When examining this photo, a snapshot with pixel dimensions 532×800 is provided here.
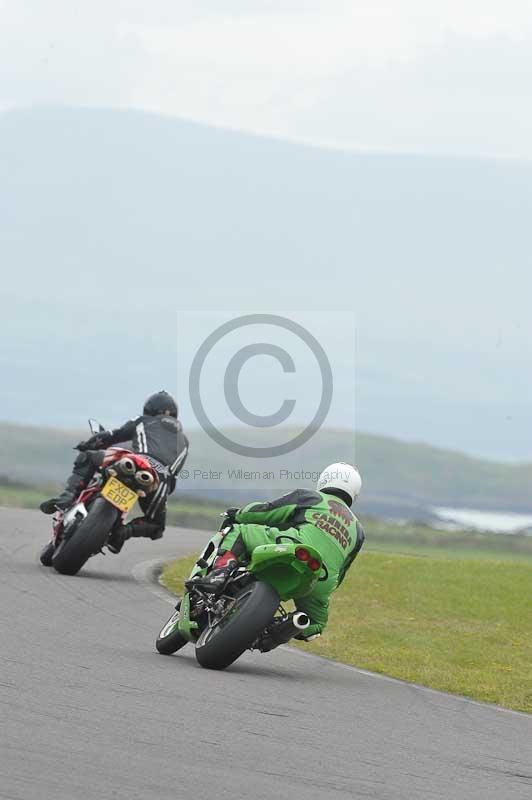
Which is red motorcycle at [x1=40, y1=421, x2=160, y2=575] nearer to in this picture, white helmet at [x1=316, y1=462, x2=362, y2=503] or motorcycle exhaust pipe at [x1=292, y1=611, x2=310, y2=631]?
white helmet at [x1=316, y1=462, x2=362, y2=503]

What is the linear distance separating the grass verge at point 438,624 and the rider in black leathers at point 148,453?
765 mm

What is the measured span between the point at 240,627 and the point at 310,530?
3.02 ft

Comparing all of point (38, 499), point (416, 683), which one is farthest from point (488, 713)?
point (38, 499)

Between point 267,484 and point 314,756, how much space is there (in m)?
154

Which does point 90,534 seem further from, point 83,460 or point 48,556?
point 48,556

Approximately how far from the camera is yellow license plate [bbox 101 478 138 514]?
15438 millimetres

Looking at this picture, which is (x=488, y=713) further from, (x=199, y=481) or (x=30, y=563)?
(x=199, y=481)

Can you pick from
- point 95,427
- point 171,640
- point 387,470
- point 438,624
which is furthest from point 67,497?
point 387,470

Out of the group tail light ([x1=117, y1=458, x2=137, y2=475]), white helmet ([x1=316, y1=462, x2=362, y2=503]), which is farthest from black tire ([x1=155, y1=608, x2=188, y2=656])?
tail light ([x1=117, y1=458, x2=137, y2=475])

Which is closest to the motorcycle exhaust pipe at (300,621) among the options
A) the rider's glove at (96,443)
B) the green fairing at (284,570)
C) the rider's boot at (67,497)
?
the green fairing at (284,570)

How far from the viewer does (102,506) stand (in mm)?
15359

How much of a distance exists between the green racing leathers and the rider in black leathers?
5108 mm

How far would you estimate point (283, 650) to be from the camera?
41.0 feet

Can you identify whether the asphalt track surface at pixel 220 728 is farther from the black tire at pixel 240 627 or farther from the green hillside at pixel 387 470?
the green hillside at pixel 387 470
